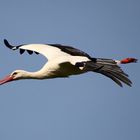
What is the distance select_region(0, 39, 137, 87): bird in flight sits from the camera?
12.9 m

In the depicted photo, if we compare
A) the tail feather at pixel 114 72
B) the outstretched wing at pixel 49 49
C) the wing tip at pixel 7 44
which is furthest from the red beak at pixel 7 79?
the tail feather at pixel 114 72

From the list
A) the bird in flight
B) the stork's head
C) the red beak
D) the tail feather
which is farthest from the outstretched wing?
the red beak

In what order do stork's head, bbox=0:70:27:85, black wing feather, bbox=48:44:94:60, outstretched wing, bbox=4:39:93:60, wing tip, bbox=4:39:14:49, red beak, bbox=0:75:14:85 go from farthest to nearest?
1. wing tip, bbox=4:39:14:49
2. red beak, bbox=0:75:14:85
3. stork's head, bbox=0:70:27:85
4. outstretched wing, bbox=4:39:93:60
5. black wing feather, bbox=48:44:94:60

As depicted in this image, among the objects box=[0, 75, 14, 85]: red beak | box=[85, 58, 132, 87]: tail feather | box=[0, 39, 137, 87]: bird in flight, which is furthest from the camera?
box=[0, 75, 14, 85]: red beak

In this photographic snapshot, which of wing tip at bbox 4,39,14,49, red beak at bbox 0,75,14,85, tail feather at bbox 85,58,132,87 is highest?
wing tip at bbox 4,39,14,49

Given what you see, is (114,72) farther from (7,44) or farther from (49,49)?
(7,44)

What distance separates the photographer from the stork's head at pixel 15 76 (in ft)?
47.6

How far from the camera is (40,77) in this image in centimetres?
1427

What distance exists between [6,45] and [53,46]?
1.55 meters

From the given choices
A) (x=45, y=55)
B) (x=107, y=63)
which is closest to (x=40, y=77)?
(x=45, y=55)

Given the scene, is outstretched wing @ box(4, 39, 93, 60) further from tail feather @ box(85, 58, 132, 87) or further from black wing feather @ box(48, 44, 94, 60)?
tail feather @ box(85, 58, 132, 87)

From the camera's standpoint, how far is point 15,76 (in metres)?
14.6

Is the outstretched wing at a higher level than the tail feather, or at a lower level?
higher

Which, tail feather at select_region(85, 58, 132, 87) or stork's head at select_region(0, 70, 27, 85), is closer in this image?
tail feather at select_region(85, 58, 132, 87)
